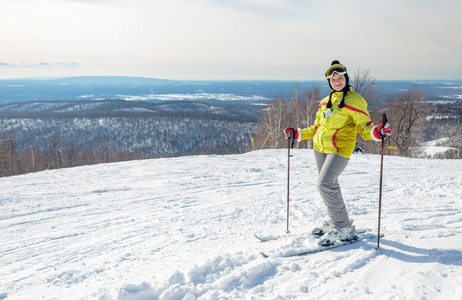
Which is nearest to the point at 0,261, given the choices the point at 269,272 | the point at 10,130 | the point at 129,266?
the point at 129,266

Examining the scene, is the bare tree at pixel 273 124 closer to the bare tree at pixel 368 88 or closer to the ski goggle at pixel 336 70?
the bare tree at pixel 368 88

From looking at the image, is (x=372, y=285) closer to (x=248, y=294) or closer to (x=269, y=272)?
(x=269, y=272)

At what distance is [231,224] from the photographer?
180 inches

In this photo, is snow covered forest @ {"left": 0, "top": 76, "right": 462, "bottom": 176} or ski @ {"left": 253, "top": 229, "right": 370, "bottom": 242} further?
snow covered forest @ {"left": 0, "top": 76, "right": 462, "bottom": 176}

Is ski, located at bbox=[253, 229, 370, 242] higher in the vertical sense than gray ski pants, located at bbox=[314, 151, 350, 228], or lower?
lower

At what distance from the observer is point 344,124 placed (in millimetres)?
3146

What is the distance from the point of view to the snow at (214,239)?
2.56 m

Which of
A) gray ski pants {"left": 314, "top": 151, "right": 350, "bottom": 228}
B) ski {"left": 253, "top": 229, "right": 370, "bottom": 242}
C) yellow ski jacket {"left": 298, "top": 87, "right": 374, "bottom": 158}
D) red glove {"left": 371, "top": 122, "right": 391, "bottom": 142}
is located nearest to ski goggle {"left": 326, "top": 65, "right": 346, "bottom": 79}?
yellow ski jacket {"left": 298, "top": 87, "right": 374, "bottom": 158}

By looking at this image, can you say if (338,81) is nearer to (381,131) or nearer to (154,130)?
(381,131)

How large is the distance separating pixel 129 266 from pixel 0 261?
183cm

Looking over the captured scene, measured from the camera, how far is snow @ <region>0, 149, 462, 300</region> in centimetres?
256

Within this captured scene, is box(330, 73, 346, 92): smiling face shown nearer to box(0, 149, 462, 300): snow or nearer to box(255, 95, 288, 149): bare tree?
box(0, 149, 462, 300): snow

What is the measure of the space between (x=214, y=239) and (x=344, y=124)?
7.48ft

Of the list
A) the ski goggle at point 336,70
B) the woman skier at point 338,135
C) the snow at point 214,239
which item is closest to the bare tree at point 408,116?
the snow at point 214,239
